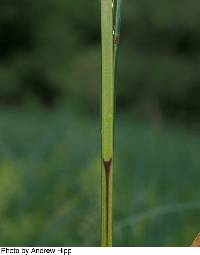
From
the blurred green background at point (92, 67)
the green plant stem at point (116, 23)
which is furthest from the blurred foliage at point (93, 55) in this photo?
the green plant stem at point (116, 23)

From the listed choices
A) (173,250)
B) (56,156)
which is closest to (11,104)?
(56,156)

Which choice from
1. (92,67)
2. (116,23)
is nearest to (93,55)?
(92,67)

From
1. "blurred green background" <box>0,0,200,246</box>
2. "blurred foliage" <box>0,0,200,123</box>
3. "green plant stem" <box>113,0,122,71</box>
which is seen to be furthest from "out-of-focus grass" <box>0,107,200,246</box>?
"blurred foliage" <box>0,0,200,123</box>

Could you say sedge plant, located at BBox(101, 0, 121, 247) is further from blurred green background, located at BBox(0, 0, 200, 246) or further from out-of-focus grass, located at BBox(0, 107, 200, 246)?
blurred green background, located at BBox(0, 0, 200, 246)

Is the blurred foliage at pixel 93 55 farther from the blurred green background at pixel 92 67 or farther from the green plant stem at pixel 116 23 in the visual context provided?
the green plant stem at pixel 116 23

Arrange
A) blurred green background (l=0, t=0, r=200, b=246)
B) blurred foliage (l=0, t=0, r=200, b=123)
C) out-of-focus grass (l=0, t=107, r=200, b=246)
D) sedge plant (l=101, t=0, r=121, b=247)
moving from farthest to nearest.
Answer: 1. blurred foliage (l=0, t=0, r=200, b=123)
2. blurred green background (l=0, t=0, r=200, b=246)
3. out-of-focus grass (l=0, t=107, r=200, b=246)
4. sedge plant (l=101, t=0, r=121, b=247)

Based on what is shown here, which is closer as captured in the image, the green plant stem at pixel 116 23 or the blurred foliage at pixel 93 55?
the green plant stem at pixel 116 23
